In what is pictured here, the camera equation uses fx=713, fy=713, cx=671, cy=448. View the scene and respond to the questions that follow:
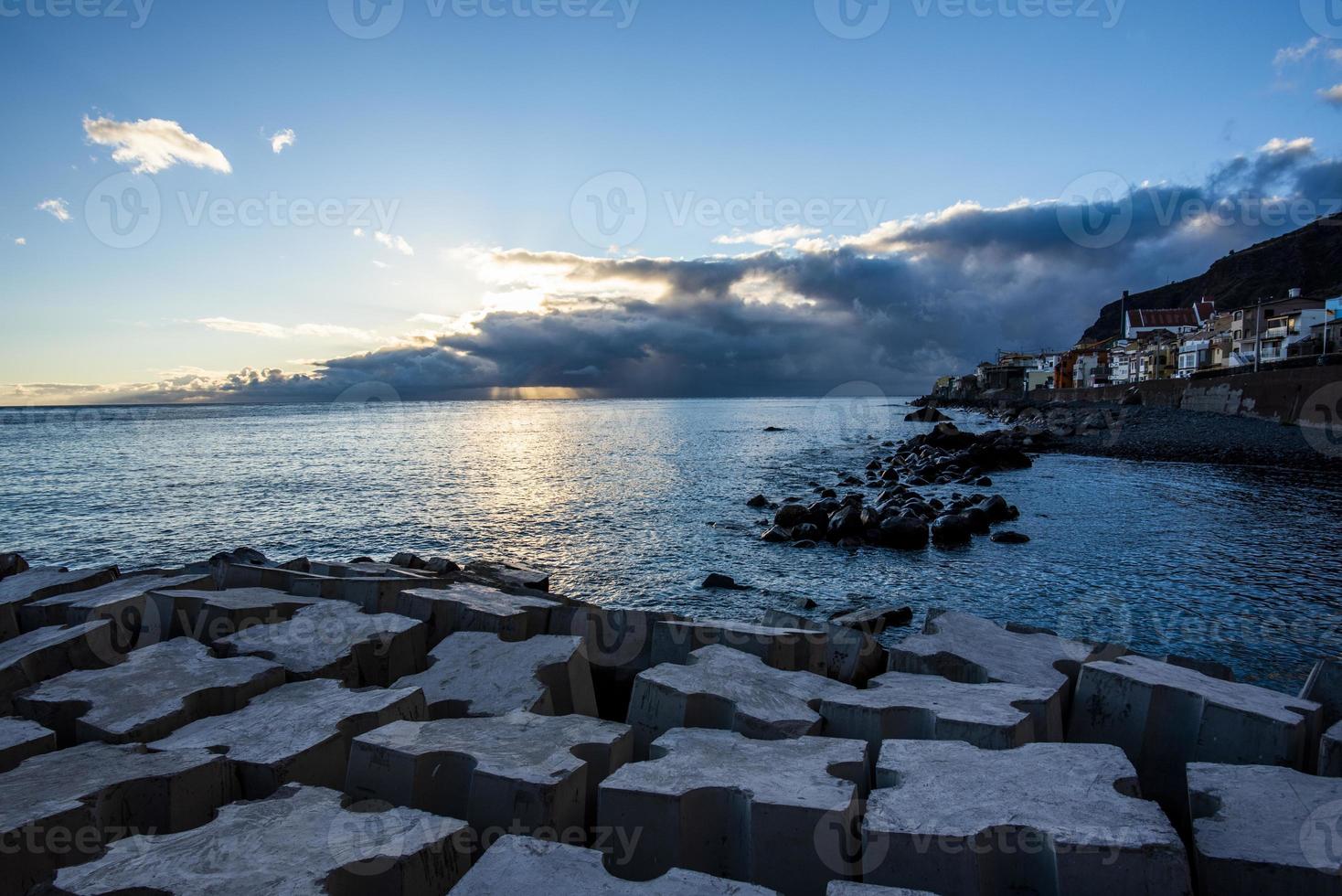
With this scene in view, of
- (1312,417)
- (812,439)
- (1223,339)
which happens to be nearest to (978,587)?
(1312,417)

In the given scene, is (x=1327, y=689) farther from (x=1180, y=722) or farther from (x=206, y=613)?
(x=206, y=613)

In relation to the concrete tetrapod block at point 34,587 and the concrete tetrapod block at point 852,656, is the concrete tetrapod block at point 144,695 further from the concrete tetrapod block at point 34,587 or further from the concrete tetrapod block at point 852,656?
the concrete tetrapod block at point 852,656

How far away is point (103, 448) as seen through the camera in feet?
171

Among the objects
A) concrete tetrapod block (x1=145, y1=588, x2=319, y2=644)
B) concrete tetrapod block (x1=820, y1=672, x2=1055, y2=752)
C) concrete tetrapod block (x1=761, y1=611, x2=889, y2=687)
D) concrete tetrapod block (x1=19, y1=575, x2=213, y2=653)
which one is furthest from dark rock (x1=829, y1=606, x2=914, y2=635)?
concrete tetrapod block (x1=19, y1=575, x2=213, y2=653)

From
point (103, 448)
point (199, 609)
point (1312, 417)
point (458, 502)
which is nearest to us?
point (199, 609)

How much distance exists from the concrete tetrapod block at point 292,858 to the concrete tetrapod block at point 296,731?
42 cm

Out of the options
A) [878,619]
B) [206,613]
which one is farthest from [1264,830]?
[206,613]

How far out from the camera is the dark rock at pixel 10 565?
1113 centimetres

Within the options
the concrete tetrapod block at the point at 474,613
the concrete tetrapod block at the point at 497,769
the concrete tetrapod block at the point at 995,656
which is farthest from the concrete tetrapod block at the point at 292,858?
the concrete tetrapod block at the point at 995,656

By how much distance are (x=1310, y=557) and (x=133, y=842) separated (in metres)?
18.3

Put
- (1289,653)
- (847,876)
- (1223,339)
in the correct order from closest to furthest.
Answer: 1. (847,876)
2. (1289,653)
3. (1223,339)

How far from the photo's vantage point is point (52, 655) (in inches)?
229

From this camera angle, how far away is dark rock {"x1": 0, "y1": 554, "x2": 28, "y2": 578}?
11.1m

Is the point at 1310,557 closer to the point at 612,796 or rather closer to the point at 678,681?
the point at 678,681
